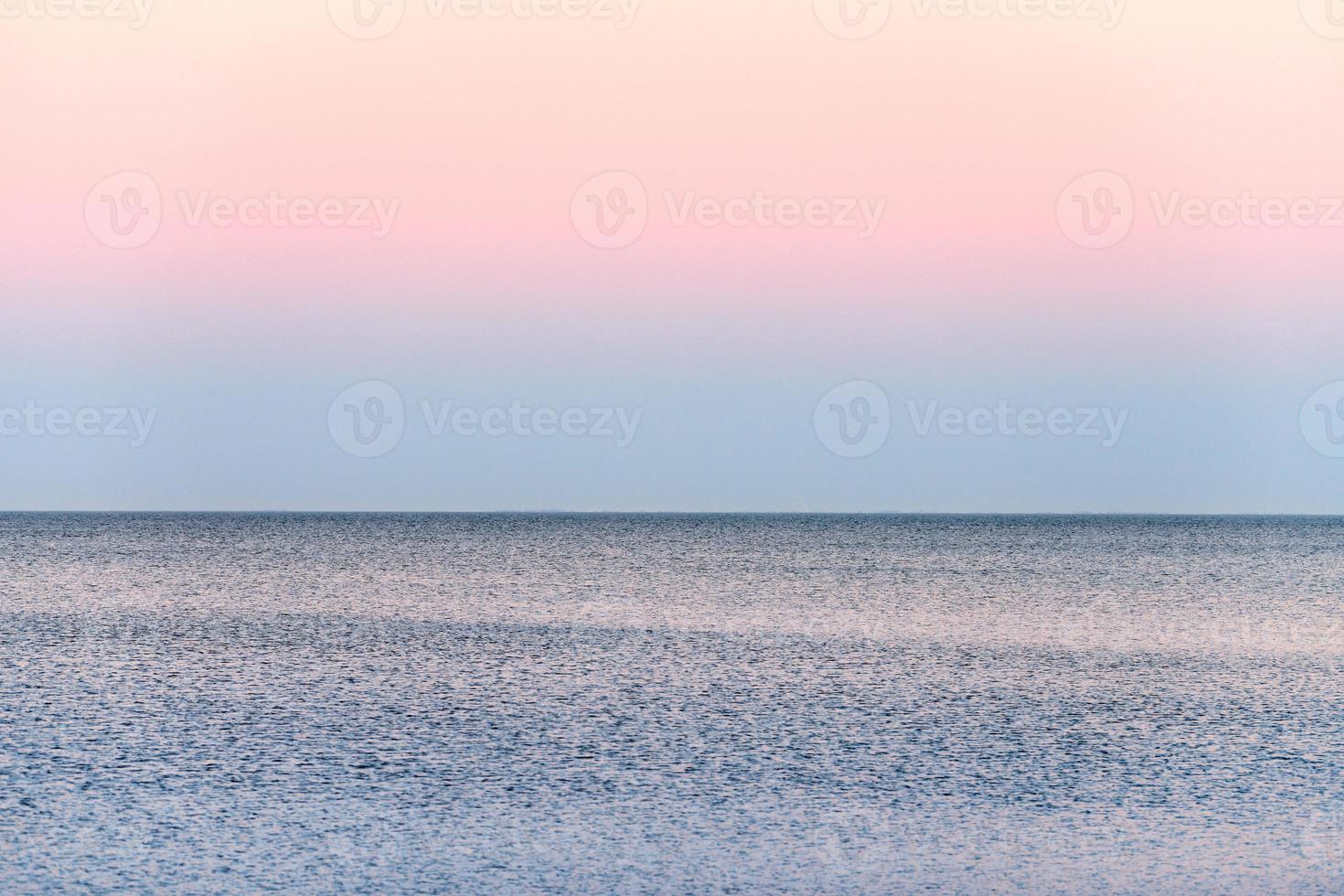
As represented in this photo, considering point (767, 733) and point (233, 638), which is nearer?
point (767, 733)

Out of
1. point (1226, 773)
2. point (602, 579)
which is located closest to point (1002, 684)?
point (1226, 773)

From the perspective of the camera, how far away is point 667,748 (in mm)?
11867

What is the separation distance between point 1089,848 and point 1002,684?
8.04 meters

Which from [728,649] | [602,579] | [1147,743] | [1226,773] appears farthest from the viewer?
[602,579]

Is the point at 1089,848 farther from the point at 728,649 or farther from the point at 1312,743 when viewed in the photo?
the point at 728,649

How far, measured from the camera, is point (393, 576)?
40844 mm

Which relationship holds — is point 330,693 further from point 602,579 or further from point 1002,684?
point 602,579

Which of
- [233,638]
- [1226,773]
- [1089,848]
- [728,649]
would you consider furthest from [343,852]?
[233,638]

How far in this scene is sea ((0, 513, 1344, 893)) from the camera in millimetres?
8039

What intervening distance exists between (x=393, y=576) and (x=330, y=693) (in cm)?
2606

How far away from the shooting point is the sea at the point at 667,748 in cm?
804

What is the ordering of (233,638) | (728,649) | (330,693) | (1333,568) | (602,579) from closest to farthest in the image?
1. (330,693)
2. (728,649)
3. (233,638)
4. (602,579)
5. (1333,568)

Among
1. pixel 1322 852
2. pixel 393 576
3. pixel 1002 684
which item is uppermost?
pixel 1322 852

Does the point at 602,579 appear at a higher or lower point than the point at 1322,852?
lower
